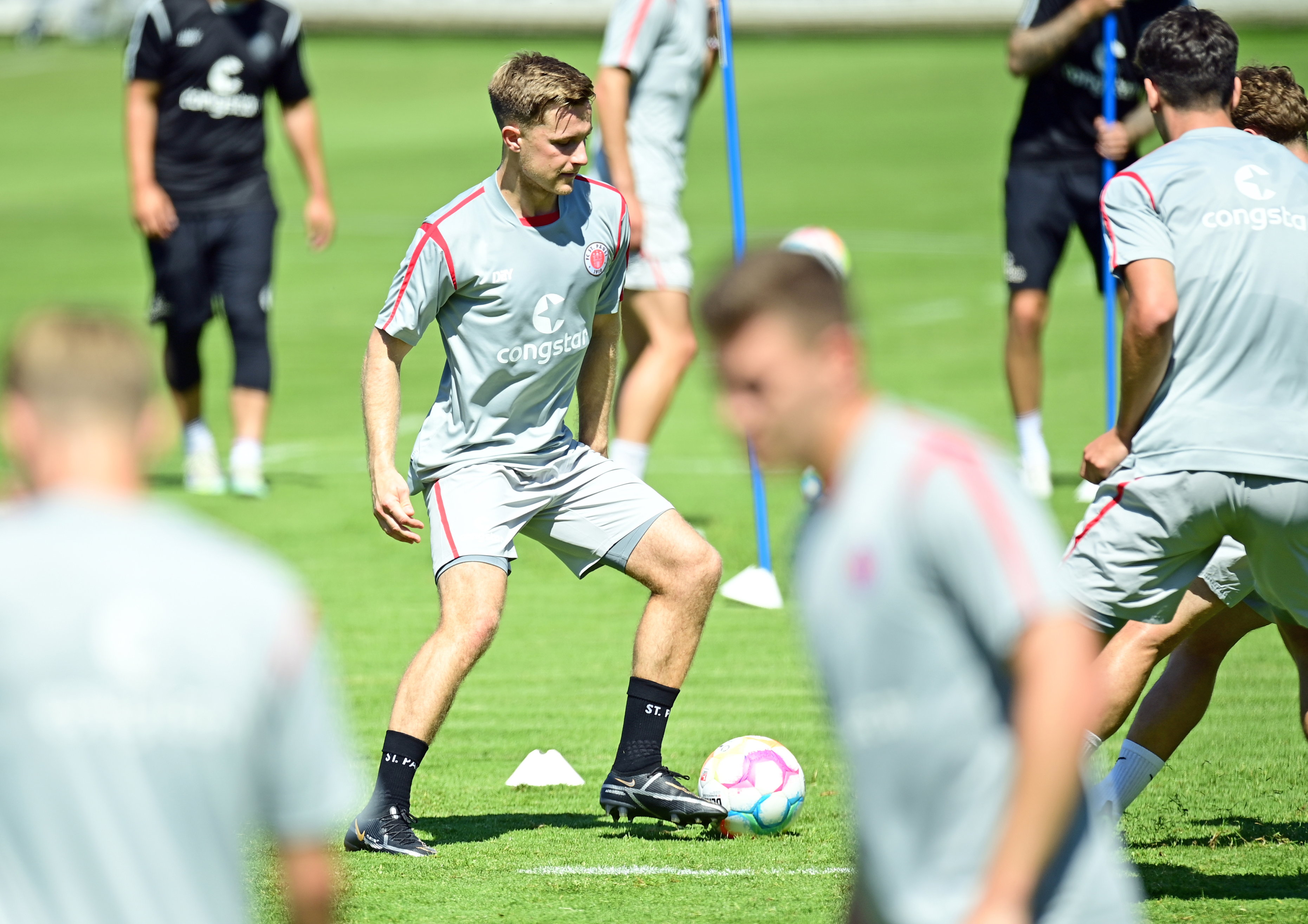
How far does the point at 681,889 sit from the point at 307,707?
266 cm

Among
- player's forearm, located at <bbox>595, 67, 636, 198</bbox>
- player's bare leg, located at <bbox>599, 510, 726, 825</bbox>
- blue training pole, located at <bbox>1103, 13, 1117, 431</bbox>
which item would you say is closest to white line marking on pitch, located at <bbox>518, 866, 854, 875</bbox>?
player's bare leg, located at <bbox>599, 510, 726, 825</bbox>

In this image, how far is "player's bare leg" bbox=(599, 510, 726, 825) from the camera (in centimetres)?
563

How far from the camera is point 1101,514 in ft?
15.1

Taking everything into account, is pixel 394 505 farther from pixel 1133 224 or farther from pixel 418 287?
pixel 1133 224

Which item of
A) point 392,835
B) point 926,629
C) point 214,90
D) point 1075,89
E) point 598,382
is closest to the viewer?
point 926,629

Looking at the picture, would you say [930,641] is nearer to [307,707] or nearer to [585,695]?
[307,707]

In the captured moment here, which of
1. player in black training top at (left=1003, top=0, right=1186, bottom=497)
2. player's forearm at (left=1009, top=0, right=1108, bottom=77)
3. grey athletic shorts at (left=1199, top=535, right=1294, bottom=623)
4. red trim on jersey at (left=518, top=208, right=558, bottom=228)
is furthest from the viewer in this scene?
player in black training top at (left=1003, top=0, right=1186, bottom=497)

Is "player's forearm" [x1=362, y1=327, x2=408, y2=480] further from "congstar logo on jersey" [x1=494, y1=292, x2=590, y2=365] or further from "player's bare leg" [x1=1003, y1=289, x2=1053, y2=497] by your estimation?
"player's bare leg" [x1=1003, y1=289, x2=1053, y2=497]

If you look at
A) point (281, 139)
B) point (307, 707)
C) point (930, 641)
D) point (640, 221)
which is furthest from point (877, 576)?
point (281, 139)

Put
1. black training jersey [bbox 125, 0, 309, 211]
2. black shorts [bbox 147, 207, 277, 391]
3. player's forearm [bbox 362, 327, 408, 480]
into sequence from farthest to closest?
black shorts [bbox 147, 207, 277, 391]
black training jersey [bbox 125, 0, 309, 211]
player's forearm [bbox 362, 327, 408, 480]

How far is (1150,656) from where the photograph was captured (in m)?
5.03

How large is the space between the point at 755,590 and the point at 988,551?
6229mm

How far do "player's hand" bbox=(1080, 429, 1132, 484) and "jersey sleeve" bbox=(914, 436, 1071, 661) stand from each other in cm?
222

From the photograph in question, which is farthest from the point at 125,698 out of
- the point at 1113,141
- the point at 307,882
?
the point at 1113,141
